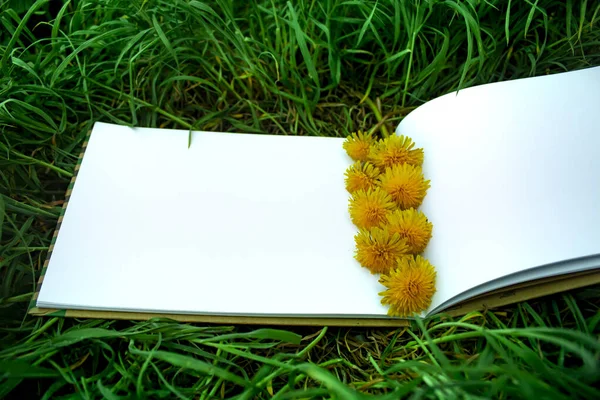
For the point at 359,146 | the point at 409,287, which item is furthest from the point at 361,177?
the point at 409,287

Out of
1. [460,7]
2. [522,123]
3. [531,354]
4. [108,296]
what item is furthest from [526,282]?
[108,296]

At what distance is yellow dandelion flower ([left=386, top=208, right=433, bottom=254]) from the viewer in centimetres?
77

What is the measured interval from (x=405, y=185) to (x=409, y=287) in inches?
6.7

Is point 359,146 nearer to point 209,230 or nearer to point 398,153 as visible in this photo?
point 398,153

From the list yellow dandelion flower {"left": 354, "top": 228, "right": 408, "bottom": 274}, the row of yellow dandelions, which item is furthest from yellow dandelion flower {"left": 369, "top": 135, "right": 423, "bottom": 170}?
yellow dandelion flower {"left": 354, "top": 228, "right": 408, "bottom": 274}

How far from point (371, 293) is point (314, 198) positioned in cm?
20

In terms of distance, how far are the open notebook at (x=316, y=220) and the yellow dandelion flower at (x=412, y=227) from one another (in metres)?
0.02

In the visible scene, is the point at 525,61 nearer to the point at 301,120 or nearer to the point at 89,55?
the point at 301,120

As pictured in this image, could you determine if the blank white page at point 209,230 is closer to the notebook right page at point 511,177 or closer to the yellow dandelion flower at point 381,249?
the yellow dandelion flower at point 381,249

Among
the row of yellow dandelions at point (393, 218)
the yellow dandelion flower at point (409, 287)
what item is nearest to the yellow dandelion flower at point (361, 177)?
the row of yellow dandelions at point (393, 218)

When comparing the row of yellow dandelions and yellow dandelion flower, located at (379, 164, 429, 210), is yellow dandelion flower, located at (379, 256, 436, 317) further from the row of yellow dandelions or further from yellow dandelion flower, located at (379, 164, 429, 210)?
yellow dandelion flower, located at (379, 164, 429, 210)

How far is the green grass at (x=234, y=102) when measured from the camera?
0.72 meters

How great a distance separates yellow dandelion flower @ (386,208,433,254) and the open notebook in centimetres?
2

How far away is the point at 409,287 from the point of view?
0.74m
